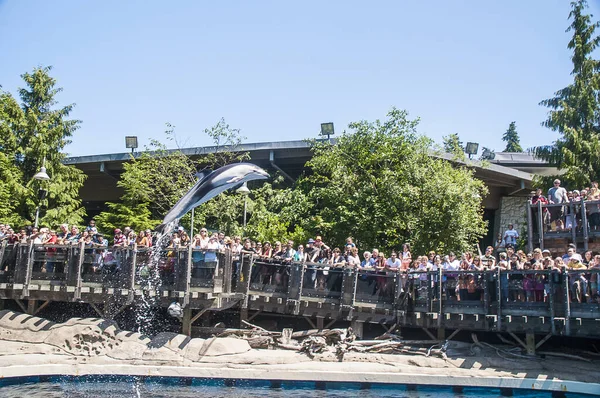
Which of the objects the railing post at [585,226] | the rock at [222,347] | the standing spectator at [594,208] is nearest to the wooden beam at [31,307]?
the rock at [222,347]

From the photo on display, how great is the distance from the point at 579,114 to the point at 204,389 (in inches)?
667

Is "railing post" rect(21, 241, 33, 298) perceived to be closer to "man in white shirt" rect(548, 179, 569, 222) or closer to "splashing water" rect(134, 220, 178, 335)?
"splashing water" rect(134, 220, 178, 335)

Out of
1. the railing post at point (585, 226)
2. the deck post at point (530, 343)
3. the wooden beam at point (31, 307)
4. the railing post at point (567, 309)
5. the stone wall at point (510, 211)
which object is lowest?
the deck post at point (530, 343)

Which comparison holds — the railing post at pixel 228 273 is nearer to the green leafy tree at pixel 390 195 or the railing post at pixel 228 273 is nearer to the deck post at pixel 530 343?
the green leafy tree at pixel 390 195

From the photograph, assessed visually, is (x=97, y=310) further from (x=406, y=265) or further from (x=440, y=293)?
(x=440, y=293)

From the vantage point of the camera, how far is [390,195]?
21.5m

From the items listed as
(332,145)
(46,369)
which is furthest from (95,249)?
(332,145)

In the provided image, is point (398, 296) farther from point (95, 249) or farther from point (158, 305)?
point (95, 249)

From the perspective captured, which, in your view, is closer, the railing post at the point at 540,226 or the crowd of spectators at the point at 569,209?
the crowd of spectators at the point at 569,209

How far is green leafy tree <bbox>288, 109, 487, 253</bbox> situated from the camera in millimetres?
21062

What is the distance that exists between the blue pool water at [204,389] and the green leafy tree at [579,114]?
1048 cm

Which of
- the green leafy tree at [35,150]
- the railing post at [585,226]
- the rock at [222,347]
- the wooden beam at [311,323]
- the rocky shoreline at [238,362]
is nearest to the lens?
the rocky shoreline at [238,362]

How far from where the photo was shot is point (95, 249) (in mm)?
17000

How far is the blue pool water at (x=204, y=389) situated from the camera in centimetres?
1353
